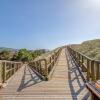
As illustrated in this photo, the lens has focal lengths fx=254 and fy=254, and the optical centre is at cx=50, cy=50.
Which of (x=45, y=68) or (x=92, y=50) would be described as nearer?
(x=45, y=68)

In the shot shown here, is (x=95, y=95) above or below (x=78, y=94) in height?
above

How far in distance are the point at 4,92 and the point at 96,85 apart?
571cm

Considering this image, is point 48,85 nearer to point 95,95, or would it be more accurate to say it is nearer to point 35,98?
point 35,98

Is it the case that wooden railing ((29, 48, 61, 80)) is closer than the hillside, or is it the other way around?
wooden railing ((29, 48, 61, 80))

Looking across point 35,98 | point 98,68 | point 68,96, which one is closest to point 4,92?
point 35,98

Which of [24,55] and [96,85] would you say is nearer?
[96,85]

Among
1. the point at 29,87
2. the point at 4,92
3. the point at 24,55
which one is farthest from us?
the point at 24,55

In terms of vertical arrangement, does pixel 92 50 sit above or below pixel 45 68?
above

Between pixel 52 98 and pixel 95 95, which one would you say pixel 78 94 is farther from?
pixel 95 95

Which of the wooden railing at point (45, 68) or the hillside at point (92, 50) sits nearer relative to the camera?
the wooden railing at point (45, 68)

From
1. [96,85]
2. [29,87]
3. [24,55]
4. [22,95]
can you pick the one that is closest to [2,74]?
[29,87]

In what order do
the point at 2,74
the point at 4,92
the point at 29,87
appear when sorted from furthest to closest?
the point at 2,74 < the point at 29,87 < the point at 4,92

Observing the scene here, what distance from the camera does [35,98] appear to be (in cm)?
781

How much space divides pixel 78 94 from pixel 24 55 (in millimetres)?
72714
